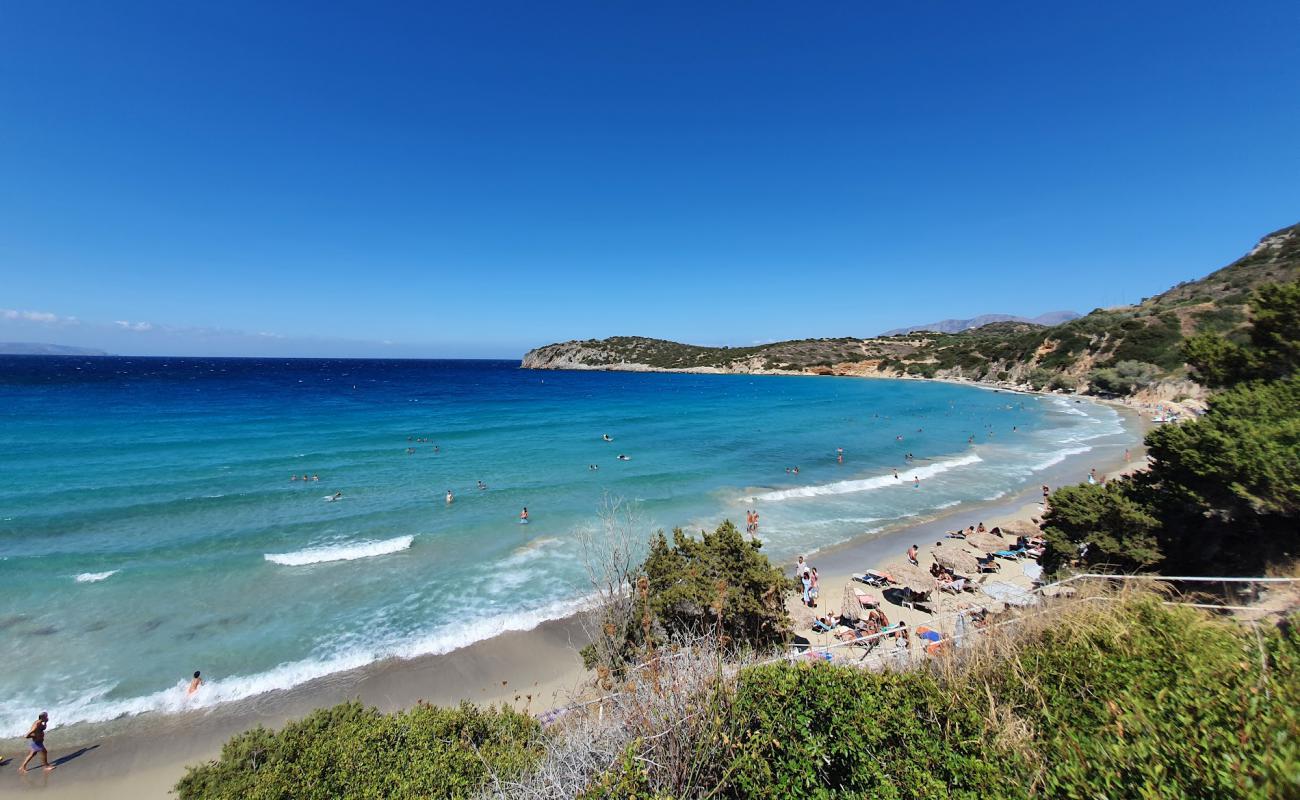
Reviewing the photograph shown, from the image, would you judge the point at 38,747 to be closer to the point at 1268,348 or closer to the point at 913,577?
the point at 913,577

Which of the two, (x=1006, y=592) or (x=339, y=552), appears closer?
(x=1006, y=592)

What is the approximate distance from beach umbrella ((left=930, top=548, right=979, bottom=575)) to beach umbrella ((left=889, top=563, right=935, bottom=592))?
1.26 meters

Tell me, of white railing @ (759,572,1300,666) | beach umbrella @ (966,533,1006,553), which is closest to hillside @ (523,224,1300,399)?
beach umbrella @ (966,533,1006,553)

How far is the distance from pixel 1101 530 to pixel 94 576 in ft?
103

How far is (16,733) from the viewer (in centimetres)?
1021

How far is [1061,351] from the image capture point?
84.5 m

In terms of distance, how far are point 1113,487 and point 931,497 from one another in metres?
13.1

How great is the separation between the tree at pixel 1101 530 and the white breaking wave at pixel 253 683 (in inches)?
590

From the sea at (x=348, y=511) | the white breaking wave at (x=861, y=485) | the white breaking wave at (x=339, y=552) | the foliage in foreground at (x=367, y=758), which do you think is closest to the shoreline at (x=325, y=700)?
the sea at (x=348, y=511)

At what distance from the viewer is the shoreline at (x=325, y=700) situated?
948 centimetres

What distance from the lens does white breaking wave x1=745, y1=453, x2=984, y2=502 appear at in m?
27.4

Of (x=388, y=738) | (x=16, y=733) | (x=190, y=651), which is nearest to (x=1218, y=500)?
(x=388, y=738)

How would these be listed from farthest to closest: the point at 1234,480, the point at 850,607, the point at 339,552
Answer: the point at 339,552 < the point at 850,607 < the point at 1234,480

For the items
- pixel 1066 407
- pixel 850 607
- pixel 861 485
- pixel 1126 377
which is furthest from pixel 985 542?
pixel 1126 377
